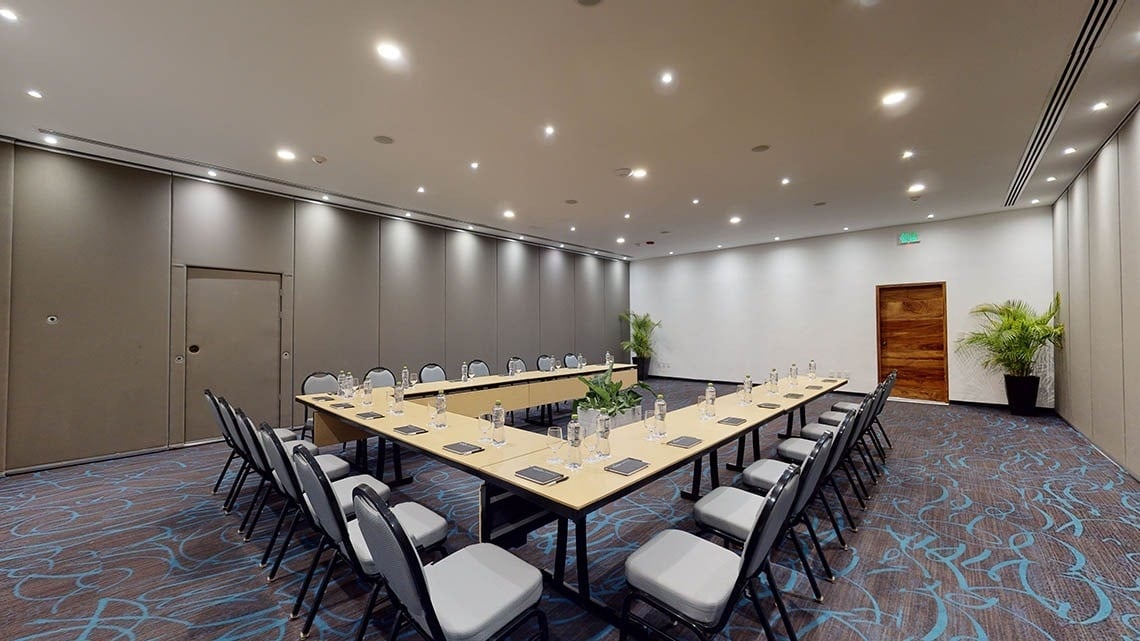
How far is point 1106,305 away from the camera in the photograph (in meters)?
4.53

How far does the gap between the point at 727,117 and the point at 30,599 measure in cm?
559

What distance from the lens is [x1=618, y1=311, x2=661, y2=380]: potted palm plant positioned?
37.8 ft

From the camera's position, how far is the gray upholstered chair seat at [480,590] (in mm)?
1429

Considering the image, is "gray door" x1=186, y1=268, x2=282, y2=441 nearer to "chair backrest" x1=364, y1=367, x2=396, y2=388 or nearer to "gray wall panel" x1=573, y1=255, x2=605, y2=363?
"chair backrest" x1=364, y1=367, x2=396, y2=388

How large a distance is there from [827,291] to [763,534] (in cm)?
890

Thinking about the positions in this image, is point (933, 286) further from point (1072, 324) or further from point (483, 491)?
point (483, 491)

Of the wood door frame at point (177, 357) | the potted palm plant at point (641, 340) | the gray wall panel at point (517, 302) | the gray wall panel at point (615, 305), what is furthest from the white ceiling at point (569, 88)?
the potted palm plant at point (641, 340)

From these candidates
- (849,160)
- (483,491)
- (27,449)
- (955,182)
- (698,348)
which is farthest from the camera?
(698,348)

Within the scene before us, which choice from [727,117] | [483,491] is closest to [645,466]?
[483,491]

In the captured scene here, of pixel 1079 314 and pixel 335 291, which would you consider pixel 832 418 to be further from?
pixel 335 291

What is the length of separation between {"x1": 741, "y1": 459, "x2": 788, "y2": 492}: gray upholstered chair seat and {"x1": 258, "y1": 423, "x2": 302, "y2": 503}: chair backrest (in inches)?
99.9

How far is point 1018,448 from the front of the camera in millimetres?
4961

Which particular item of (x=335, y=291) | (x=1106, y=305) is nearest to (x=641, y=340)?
(x=335, y=291)

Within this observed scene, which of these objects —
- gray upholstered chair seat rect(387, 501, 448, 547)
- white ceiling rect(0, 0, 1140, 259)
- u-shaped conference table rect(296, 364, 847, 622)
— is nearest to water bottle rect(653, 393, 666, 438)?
u-shaped conference table rect(296, 364, 847, 622)
